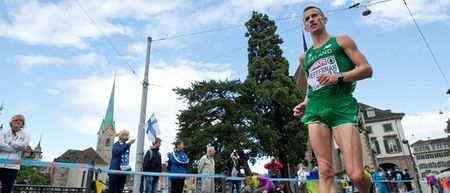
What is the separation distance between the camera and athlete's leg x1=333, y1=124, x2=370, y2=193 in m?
2.07

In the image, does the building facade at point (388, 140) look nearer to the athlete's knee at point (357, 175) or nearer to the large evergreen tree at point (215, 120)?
the large evergreen tree at point (215, 120)

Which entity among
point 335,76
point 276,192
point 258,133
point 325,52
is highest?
point 258,133

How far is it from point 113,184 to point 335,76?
18.9ft

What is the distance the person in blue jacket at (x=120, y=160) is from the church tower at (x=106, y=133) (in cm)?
9488

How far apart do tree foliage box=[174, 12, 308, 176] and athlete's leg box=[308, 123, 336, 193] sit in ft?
72.1

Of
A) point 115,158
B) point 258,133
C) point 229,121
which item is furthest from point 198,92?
point 115,158

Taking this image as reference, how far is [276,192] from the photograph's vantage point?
30.3 feet

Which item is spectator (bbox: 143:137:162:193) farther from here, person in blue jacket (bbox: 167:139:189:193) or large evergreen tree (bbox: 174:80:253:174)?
large evergreen tree (bbox: 174:80:253:174)

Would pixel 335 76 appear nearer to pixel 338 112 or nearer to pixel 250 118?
pixel 338 112

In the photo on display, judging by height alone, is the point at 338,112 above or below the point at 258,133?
below

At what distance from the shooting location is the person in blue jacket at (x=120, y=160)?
6516 mm

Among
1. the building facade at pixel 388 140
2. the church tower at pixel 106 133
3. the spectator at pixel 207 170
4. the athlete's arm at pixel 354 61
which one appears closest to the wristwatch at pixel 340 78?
the athlete's arm at pixel 354 61

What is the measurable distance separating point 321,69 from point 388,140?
171 ft

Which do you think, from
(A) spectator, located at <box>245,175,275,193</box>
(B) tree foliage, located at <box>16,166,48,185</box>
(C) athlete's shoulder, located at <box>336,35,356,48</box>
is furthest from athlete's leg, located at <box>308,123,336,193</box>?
(B) tree foliage, located at <box>16,166,48,185</box>
